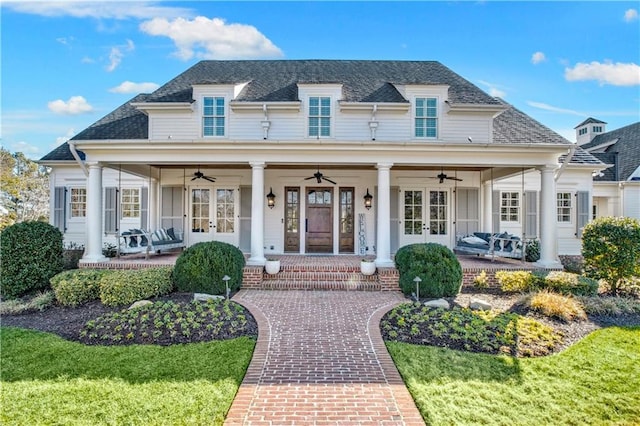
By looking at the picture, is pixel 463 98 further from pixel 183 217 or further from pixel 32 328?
pixel 32 328

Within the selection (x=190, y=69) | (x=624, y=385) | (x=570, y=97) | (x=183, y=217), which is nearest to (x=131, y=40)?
(x=190, y=69)

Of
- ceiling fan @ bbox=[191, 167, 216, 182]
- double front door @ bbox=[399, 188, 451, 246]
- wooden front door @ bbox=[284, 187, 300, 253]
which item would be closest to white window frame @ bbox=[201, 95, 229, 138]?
ceiling fan @ bbox=[191, 167, 216, 182]

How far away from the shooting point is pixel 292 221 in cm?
1181

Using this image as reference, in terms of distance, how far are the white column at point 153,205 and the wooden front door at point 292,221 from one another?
196 inches

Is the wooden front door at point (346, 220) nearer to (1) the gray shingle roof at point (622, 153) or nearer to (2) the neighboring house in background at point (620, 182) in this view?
(2) the neighboring house in background at point (620, 182)

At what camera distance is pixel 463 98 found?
1115cm

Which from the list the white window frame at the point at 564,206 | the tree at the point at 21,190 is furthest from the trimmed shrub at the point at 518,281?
the tree at the point at 21,190

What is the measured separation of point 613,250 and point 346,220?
7.43m

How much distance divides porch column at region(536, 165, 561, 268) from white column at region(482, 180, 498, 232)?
2.69 metres

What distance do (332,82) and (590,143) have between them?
2135 cm

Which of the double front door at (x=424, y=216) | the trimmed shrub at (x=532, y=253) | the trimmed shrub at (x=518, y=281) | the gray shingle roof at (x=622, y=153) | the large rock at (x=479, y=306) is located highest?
the gray shingle roof at (x=622, y=153)

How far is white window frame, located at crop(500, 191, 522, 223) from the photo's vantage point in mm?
12492

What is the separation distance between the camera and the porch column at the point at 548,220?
9.16m

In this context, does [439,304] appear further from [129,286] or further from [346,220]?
[129,286]
